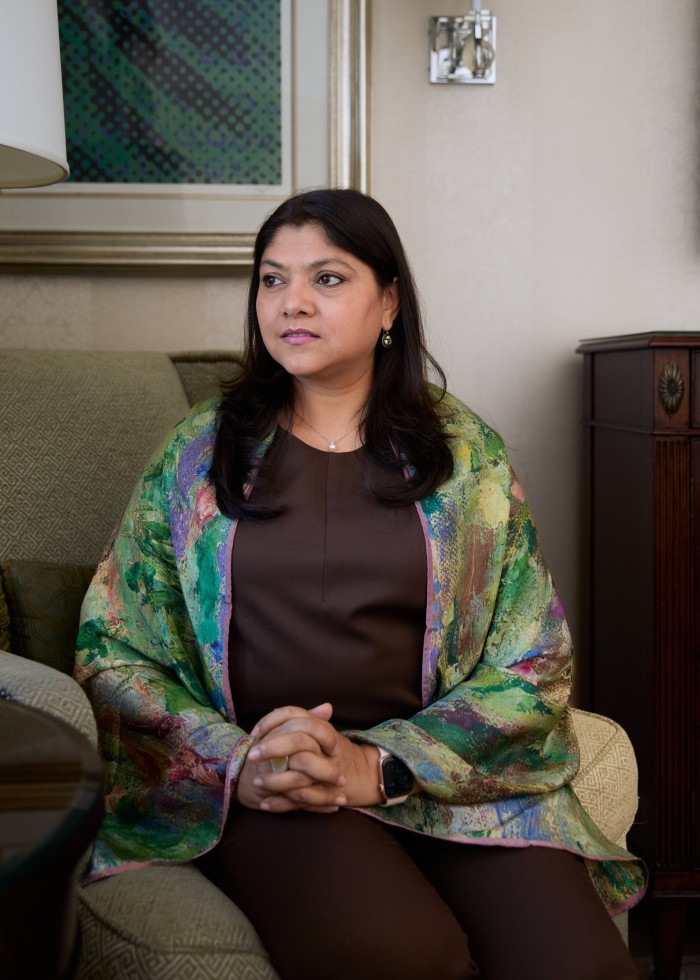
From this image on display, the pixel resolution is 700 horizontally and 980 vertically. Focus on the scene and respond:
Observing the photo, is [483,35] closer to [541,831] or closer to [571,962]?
[541,831]

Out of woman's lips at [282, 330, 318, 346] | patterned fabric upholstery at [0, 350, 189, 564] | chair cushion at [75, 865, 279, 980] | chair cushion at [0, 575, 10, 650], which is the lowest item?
chair cushion at [75, 865, 279, 980]

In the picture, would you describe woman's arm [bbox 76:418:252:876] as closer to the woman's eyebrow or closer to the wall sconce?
the woman's eyebrow

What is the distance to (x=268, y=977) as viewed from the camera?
114cm

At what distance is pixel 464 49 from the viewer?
2.34m

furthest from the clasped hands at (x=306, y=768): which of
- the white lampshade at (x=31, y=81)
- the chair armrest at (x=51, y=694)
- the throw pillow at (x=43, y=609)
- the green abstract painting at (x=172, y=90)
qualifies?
the green abstract painting at (x=172, y=90)

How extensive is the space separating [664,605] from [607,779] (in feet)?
1.56

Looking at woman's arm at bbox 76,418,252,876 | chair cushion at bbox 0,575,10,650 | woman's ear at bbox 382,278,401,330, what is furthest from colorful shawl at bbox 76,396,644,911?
woman's ear at bbox 382,278,401,330

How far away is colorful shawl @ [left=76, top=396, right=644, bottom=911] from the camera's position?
1410mm

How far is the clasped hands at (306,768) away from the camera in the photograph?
1.30 m

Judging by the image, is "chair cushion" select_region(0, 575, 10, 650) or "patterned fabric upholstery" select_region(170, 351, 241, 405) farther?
"patterned fabric upholstery" select_region(170, 351, 241, 405)

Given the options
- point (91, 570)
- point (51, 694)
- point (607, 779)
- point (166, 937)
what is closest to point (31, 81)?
point (91, 570)

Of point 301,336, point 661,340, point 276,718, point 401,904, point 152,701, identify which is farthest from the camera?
point 661,340

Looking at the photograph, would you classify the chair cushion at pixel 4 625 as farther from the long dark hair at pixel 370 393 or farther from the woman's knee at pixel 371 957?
the woman's knee at pixel 371 957

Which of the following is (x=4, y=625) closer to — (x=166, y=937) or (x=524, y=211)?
(x=166, y=937)
